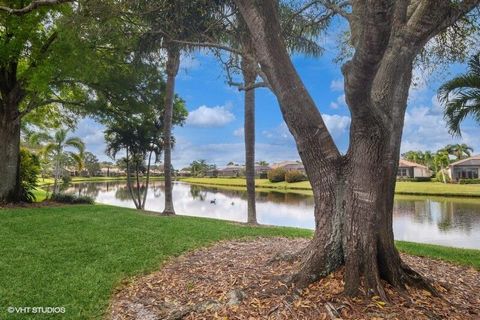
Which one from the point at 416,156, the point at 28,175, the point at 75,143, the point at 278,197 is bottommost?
the point at 278,197

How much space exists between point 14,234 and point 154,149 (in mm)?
10615

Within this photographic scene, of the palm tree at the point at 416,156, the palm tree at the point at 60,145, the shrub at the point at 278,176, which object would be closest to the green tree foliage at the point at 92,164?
the shrub at the point at 278,176

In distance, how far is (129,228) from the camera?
7.92m

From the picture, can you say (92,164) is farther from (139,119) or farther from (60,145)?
(139,119)

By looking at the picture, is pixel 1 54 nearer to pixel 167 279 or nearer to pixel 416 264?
pixel 167 279

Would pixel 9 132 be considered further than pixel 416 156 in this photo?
No

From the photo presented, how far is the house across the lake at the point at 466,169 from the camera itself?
44844 mm

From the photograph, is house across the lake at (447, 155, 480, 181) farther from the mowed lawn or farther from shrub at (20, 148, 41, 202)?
shrub at (20, 148, 41, 202)

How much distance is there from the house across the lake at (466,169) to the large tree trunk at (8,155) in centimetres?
4906

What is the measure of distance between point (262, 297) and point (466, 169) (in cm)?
5234

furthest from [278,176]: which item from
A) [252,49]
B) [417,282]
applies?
[417,282]

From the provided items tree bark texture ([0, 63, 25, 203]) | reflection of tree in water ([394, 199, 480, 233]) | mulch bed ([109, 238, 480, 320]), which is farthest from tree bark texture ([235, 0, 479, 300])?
reflection of tree in water ([394, 199, 480, 233])

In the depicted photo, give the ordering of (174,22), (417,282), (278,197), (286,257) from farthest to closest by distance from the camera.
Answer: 1. (278,197)
2. (174,22)
3. (286,257)
4. (417,282)

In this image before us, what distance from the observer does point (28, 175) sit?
1338 centimetres
